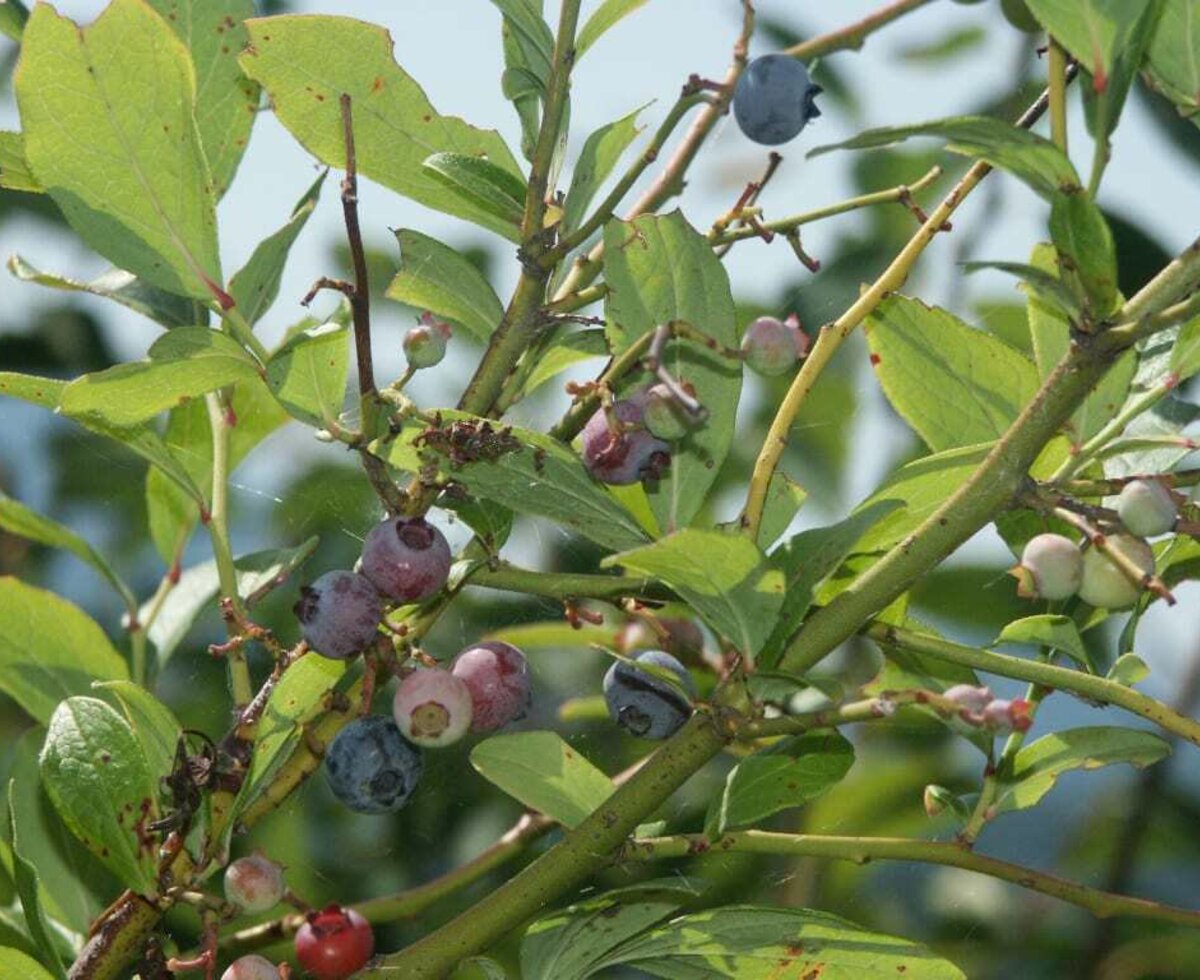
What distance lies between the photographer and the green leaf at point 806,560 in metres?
0.70

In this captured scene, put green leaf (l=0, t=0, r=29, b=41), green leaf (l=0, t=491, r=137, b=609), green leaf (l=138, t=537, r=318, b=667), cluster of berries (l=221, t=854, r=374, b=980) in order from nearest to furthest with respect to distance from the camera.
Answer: cluster of berries (l=221, t=854, r=374, b=980) < green leaf (l=0, t=0, r=29, b=41) < green leaf (l=138, t=537, r=318, b=667) < green leaf (l=0, t=491, r=137, b=609)

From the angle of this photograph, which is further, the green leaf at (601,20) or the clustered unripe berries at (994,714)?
the green leaf at (601,20)

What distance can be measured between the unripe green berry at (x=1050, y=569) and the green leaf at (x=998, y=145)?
0.18 meters

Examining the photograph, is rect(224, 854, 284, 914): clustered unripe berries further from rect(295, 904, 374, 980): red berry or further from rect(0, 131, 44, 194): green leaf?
rect(0, 131, 44, 194): green leaf

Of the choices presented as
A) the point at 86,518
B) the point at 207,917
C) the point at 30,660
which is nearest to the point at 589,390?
the point at 207,917

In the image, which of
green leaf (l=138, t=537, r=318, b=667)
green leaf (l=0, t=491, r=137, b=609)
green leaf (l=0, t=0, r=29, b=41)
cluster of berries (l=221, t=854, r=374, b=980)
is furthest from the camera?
green leaf (l=0, t=491, r=137, b=609)

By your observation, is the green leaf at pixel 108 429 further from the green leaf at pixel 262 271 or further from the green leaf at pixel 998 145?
the green leaf at pixel 998 145

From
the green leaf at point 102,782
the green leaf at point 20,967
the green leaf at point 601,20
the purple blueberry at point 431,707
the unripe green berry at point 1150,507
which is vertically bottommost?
the green leaf at point 20,967

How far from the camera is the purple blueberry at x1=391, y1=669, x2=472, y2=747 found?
2.65ft

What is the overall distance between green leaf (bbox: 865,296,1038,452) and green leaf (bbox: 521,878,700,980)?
26cm

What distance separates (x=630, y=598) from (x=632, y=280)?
0.52 ft

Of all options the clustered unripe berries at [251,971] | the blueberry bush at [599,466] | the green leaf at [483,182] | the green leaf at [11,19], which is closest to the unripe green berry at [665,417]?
the blueberry bush at [599,466]

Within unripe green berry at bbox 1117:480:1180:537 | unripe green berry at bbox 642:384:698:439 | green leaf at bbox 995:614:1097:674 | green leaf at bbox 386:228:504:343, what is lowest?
green leaf at bbox 995:614:1097:674

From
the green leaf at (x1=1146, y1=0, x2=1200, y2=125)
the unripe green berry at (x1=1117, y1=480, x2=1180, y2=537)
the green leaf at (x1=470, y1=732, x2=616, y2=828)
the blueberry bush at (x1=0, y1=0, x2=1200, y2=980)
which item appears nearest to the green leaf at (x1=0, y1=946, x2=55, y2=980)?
the blueberry bush at (x1=0, y1=0, x2=1200, y2=980)
